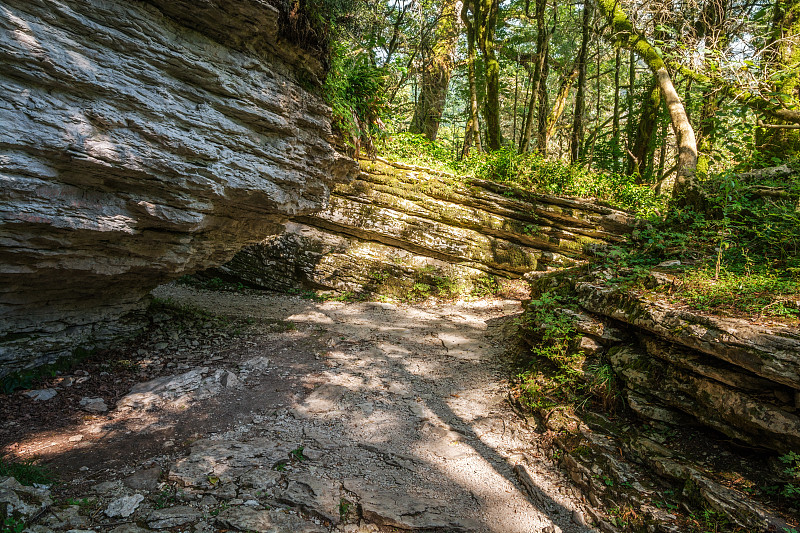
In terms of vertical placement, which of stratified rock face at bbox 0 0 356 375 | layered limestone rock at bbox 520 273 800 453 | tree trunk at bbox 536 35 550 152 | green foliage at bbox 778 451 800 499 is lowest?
green foliage at bbox 778 451 800 499

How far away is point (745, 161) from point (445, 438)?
8.22 metres

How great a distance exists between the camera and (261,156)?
18.6ft

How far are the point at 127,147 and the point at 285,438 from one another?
12.1ft

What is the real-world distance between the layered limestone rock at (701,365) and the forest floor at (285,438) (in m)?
1.45

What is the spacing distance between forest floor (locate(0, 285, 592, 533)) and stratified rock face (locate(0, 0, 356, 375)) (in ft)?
4.05

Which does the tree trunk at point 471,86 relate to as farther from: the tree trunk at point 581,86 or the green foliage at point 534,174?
the tree trunk at point 581,86

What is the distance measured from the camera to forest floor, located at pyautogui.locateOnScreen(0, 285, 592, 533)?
3.23 metres

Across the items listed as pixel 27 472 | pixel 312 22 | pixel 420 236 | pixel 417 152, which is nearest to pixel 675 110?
pixel 420 236

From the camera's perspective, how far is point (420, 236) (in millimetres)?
10703

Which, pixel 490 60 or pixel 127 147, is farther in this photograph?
pixel 490 60

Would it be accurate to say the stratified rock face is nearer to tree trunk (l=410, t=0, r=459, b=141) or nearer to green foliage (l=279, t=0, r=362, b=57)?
green foliage (l=279, t=0, r=362, b=57)

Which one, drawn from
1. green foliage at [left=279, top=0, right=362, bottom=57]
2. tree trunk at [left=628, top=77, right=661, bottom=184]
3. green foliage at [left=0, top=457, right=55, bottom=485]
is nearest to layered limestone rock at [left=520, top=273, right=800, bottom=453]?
green foliage at [left=0, top=457, right=55, bottom=485]

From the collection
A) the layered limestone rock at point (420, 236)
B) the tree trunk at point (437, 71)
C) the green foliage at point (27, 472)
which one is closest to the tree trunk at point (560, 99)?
the tree trunk at point (437, 71)

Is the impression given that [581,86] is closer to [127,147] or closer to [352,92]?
[352,92]
